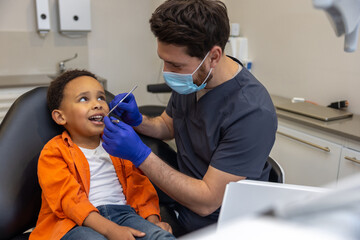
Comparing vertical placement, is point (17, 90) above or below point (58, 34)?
below

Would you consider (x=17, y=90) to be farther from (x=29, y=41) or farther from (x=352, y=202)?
(x=352, y=202)

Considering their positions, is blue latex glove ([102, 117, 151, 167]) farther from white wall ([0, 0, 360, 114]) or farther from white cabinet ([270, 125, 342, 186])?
white wall ([0, 0, 360, 114])

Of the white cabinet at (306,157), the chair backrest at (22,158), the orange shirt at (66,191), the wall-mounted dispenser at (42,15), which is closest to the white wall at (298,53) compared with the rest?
the white cabinet at (306,157)

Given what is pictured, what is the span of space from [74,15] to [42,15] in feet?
0.93

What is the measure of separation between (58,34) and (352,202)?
3317 mm

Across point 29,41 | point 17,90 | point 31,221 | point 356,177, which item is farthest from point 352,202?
point 29,41

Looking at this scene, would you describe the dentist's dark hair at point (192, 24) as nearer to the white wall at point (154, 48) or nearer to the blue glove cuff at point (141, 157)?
the blue glove cuff at point (141, 157)

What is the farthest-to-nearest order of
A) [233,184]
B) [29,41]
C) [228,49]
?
[29,41], [228,49], [233,184]

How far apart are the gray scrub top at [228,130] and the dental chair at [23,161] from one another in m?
0.22

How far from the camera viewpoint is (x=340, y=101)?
2.15 m

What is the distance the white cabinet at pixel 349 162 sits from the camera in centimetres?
172

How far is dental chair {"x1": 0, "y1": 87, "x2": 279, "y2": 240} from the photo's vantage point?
1231 millimetres

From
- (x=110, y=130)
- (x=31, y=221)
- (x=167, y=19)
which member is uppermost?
(x=167, y=19)

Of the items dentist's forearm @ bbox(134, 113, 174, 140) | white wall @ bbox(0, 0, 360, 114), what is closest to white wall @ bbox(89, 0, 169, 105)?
white wall @ bbox(0, 0, 360, 114)
